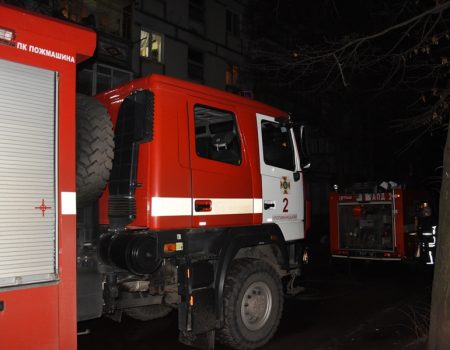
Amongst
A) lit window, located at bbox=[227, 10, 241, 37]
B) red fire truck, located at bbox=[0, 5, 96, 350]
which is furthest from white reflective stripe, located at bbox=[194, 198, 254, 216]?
lit window, located at bbox=[227, 10, 241, 37]

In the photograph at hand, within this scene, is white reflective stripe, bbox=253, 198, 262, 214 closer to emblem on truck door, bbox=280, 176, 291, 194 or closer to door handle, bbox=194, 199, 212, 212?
emblem on truck door, bbox=280, 176, 291, 194

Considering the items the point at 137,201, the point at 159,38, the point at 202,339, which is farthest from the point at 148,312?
the point at 159,38

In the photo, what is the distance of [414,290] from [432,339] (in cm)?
486

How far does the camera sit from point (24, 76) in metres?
3.45

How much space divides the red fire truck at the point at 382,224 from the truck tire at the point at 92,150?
873 centimetres

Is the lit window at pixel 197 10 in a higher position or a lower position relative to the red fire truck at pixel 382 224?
higher

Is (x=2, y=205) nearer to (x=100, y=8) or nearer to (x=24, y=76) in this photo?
(x=24, y=76)

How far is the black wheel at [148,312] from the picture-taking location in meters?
6.42

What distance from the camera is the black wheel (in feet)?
21.1

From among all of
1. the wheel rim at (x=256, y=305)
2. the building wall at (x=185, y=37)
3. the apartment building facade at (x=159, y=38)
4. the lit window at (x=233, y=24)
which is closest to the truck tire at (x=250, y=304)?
the wheel rim at (x=256, y=305)

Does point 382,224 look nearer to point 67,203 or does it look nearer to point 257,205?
point 257,205

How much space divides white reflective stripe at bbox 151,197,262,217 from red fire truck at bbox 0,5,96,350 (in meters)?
1.07

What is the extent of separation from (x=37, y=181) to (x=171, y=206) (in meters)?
1.51

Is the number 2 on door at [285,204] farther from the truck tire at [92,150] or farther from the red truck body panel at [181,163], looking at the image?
the truck tire at [92,150]
